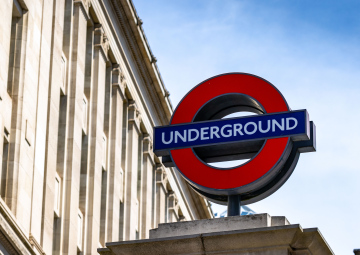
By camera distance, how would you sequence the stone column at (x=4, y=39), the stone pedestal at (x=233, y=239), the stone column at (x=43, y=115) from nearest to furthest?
the stone pedestal at (x=233, y=239) < the stone column at (x=4, y=39) < the stone column at (x=43, y=115)

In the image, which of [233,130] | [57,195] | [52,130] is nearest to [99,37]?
[52,130]

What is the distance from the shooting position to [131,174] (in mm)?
53594

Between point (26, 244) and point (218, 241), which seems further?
point (26, 244)

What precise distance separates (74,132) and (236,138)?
2430cm

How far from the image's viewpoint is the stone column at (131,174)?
5238 cm

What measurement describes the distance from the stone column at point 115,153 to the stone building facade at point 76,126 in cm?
6

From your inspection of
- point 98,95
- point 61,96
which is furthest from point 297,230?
point 98,95

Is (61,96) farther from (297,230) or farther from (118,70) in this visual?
(297,230)

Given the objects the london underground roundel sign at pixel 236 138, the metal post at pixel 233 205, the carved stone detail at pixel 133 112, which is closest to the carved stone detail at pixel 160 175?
the carved stone detail at pixel 133 112

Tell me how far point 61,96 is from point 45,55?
3.79 m

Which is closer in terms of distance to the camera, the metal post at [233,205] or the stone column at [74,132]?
the metal post at [233,205]

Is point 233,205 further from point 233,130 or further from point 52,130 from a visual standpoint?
point 52,130

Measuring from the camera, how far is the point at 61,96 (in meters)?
41.8

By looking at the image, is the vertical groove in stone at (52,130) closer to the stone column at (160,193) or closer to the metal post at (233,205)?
the metal post at (233,205)
